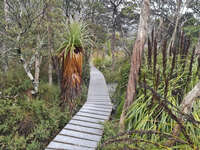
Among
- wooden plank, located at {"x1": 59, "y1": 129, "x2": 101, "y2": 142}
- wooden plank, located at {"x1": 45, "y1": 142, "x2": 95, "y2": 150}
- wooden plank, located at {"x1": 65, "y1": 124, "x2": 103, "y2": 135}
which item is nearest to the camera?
wooden plank, located at {"x1": 45, "y1": 142, "x2": 95, "y2": 150}

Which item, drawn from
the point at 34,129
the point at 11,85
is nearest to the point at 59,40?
the point at 11,85

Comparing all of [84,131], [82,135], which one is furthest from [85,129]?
[82,135]

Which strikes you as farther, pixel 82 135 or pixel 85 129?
pixel 85 129

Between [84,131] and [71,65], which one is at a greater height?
[71,65]

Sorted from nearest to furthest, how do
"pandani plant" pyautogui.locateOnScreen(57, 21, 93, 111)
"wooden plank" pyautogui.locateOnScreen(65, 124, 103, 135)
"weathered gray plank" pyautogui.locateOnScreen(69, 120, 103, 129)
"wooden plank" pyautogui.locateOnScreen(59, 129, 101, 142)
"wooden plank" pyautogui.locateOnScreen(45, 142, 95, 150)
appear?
1. "wooden plank" pyautogui.locateOnScreen(45, 142, 95, 150)
2. "wooden plank" pyautogui.locateOnScreen(59, 129, 101, 142)
3. "wooden plank" pyautogui.locateOnScreen(65, 124, 103, 135)
4. "weathered gray plank" pyautogui.locateOnScreen(69, 120, 103, 129)
5. "pandani plant" pyautogui.locateOnScreen(57, 21, 93, 111)

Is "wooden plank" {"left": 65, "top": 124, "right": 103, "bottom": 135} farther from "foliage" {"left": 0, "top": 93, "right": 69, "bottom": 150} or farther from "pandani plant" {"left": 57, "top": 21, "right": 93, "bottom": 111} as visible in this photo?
"pandani plant" {"left": 57, "top": 21, "right": 93, "bottom": 111}

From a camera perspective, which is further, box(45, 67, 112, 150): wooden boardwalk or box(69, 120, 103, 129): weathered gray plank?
box(69, 120, 103, 129): weathered gray plank

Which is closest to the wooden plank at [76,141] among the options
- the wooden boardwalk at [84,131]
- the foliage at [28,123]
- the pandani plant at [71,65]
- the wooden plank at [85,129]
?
the wooden boardwalk at [84,131]

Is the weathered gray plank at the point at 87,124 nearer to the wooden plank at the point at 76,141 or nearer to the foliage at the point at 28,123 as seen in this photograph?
the wooden plank at the point at 76,141

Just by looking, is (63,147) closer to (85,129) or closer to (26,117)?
(85,129)

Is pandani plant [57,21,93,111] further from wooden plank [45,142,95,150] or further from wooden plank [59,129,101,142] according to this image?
wooden plank [45,142,95,150]

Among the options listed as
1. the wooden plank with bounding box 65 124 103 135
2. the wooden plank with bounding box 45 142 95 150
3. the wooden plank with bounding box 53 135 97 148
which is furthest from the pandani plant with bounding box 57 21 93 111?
the wooden plank with bounding box 45 142 95 150

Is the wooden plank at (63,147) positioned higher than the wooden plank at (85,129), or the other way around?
the wooden plank at (85,129)

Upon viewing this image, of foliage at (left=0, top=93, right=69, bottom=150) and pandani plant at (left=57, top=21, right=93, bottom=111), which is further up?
pandani plant at (left=57, top=21, right=93, bottom=111)
